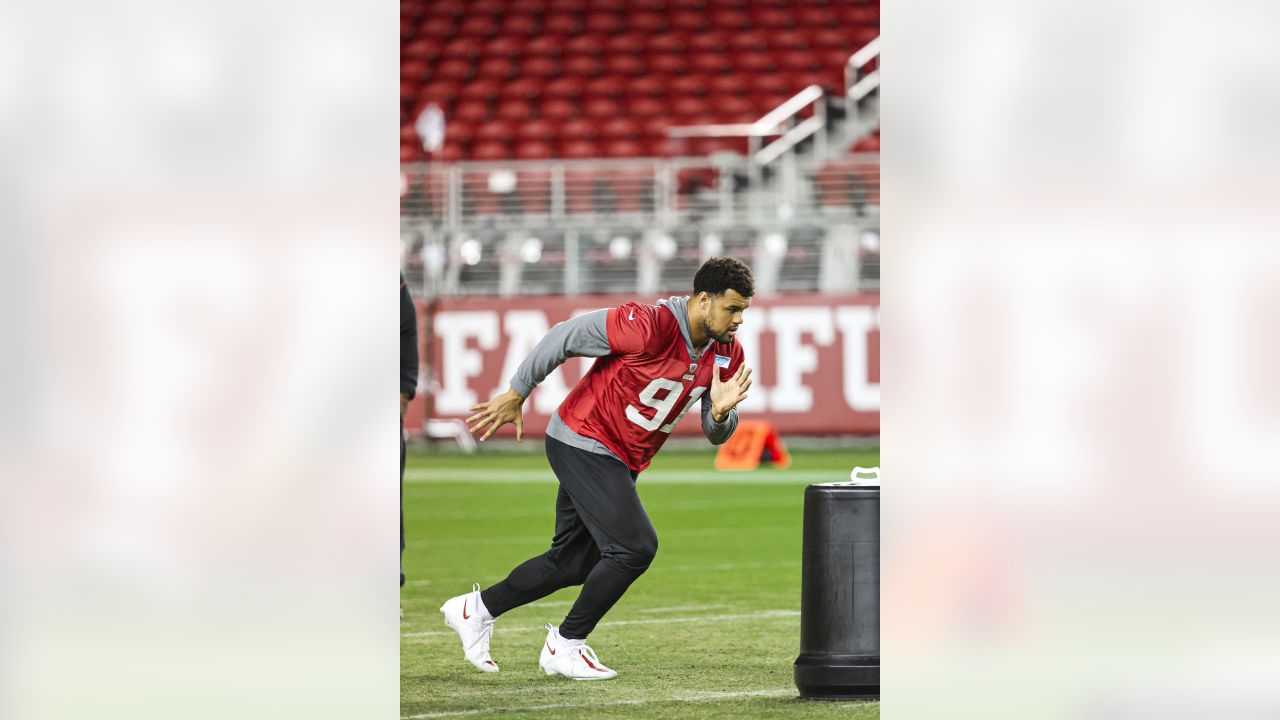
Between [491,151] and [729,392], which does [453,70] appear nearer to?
[491,151]

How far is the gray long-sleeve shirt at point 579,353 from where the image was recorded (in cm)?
650

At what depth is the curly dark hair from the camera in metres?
6.42

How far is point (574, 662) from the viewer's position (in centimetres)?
680

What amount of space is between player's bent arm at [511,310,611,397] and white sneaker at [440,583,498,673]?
968 mm

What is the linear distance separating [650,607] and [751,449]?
33.2ft

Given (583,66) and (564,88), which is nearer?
(564,88)

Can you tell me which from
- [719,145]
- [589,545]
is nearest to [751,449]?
[719,145]

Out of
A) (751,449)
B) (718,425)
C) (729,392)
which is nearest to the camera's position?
(729,392)
